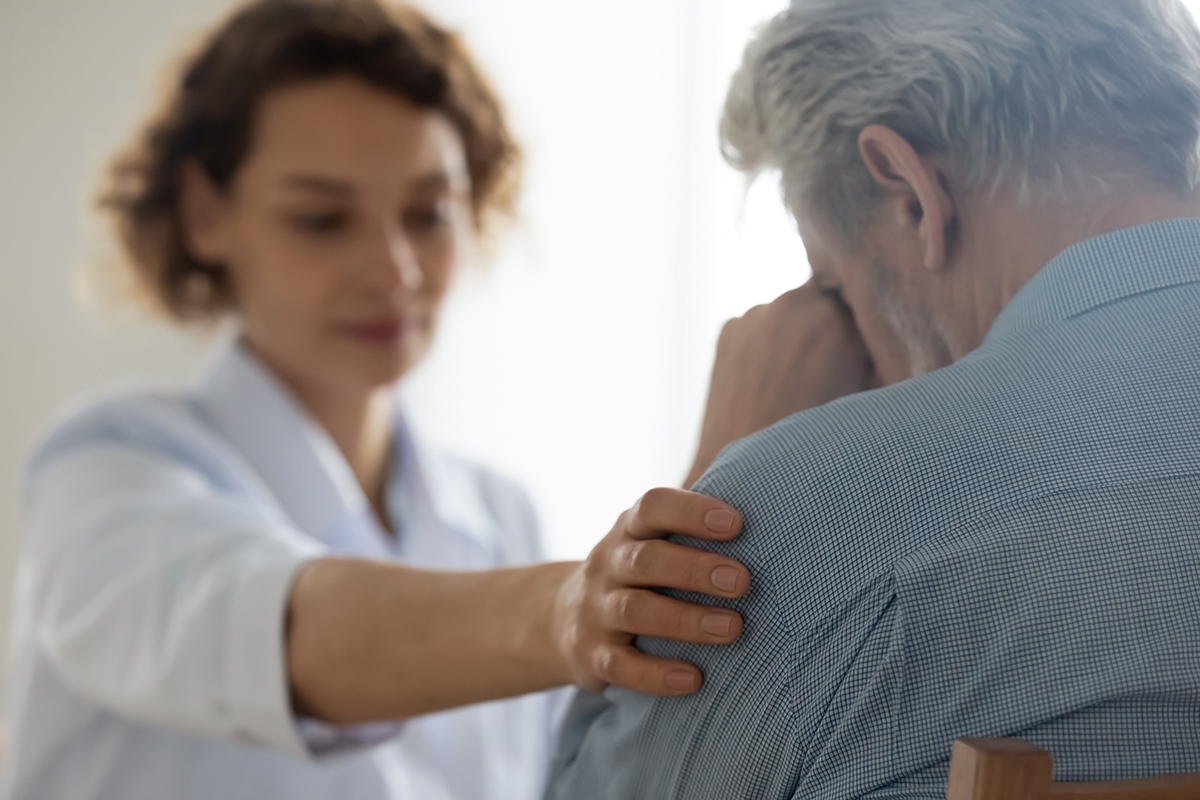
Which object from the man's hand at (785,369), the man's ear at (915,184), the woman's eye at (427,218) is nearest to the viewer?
the man's ear at (915,184)

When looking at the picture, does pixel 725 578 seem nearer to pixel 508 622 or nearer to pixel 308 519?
pixel 508 622

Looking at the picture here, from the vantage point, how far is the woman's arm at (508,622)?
0.53 m

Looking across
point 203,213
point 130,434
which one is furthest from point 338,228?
point 130,434

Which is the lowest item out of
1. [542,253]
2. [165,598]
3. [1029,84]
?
[165,598]

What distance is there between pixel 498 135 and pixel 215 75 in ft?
1.48

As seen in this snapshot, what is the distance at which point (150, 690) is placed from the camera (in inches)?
32.9

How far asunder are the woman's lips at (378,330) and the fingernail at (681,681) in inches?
35.5

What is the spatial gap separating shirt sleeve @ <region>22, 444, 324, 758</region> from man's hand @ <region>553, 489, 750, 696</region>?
343 mm

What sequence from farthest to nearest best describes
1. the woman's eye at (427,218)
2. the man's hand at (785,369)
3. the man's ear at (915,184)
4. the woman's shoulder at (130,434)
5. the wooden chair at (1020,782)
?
the woman's eye at (427,218) → the woman's shoulder at (130,434) → the man's hand at (785,369) → the man's ear at (915,184) → the wooden chair at (1020,782)

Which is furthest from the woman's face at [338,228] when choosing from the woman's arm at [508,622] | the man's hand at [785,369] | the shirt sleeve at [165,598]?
the man's hand at [785,369]

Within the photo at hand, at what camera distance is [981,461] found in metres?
0.49

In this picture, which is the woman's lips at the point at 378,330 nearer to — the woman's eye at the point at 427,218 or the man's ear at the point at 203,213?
the woman's eye at the point at 427,218

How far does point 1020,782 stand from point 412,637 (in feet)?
1.58

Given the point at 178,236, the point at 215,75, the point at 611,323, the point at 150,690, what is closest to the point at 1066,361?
the point at 150,690
